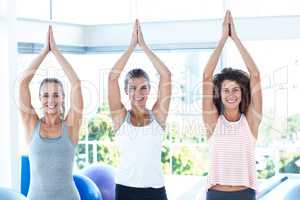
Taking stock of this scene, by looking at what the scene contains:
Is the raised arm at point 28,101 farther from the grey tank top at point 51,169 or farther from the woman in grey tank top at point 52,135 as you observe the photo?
the grey tank top at point 51,169

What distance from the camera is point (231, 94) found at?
308cm

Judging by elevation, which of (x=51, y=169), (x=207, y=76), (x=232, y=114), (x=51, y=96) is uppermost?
(x=207, y=76)

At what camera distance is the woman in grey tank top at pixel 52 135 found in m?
3.13

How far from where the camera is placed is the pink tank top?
3053mm

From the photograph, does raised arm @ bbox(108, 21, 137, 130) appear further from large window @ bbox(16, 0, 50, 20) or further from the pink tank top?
large window @ bbox(16, 0, 50, 20)

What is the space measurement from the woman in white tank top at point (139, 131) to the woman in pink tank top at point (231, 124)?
266 mm

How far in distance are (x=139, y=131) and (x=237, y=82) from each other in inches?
24.3

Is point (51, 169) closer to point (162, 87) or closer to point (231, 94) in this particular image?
point (162, 87)

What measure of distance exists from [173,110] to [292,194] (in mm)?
1803

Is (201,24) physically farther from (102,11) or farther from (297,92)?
(297,92)

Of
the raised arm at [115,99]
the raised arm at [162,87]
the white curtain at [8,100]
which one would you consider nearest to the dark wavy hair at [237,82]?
the raised arm at [162,87]

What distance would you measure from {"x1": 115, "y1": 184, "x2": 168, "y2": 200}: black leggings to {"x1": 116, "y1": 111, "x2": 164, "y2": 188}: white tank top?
0.9 inches

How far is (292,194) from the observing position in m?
3.74

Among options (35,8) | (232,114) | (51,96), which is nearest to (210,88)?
(232,114)
